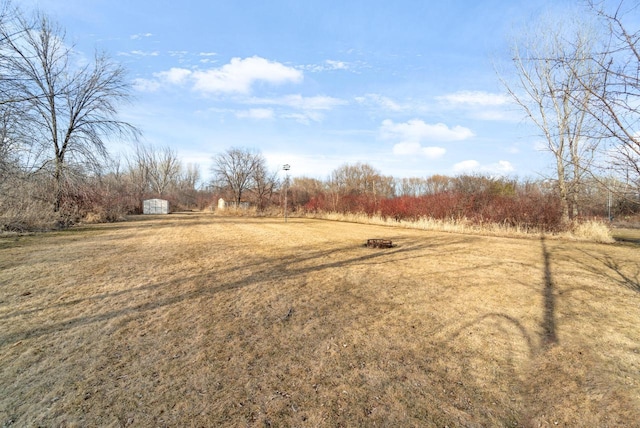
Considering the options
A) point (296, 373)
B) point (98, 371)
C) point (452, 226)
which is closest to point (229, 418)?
point (296, 373)

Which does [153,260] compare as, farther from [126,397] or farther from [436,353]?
[436,353]

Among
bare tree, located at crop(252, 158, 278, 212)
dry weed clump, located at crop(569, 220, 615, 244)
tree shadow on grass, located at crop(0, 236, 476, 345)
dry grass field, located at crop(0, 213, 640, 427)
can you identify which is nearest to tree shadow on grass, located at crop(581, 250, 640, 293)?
dry grass field, located at crop(0, 213, 640, 427)

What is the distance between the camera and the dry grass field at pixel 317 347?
236cm

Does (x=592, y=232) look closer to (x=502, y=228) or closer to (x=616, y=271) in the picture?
(x=502, y=228)

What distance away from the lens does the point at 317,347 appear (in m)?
3.32

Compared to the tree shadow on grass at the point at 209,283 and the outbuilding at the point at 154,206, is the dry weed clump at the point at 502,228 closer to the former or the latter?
the tree shadow on grass at the point at 209,283

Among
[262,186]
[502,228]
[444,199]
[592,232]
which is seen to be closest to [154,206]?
[262,186]

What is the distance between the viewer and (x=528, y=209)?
14312mm

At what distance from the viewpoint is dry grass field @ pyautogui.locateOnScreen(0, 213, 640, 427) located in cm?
236

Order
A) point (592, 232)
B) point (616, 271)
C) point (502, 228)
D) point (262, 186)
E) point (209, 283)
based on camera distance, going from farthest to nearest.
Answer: point (262, 186), point (502, 228), point (592, 232), point (616, 271), point (209, 283)

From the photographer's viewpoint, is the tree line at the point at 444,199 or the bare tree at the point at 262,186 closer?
the tree line at the point at 444,199

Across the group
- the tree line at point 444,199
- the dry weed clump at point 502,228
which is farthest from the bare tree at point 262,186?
the dry weed clump at point 502,228

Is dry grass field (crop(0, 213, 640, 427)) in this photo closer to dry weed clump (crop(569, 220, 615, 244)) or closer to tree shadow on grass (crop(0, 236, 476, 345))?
tree shadow on grass (crop(0, 236, 476, 345))

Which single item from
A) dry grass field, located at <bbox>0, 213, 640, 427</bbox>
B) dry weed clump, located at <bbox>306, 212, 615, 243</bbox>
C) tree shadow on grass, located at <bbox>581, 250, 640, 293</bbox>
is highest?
dry weed clump, located at <bbox>306, 212, 615, 243</bbox>
